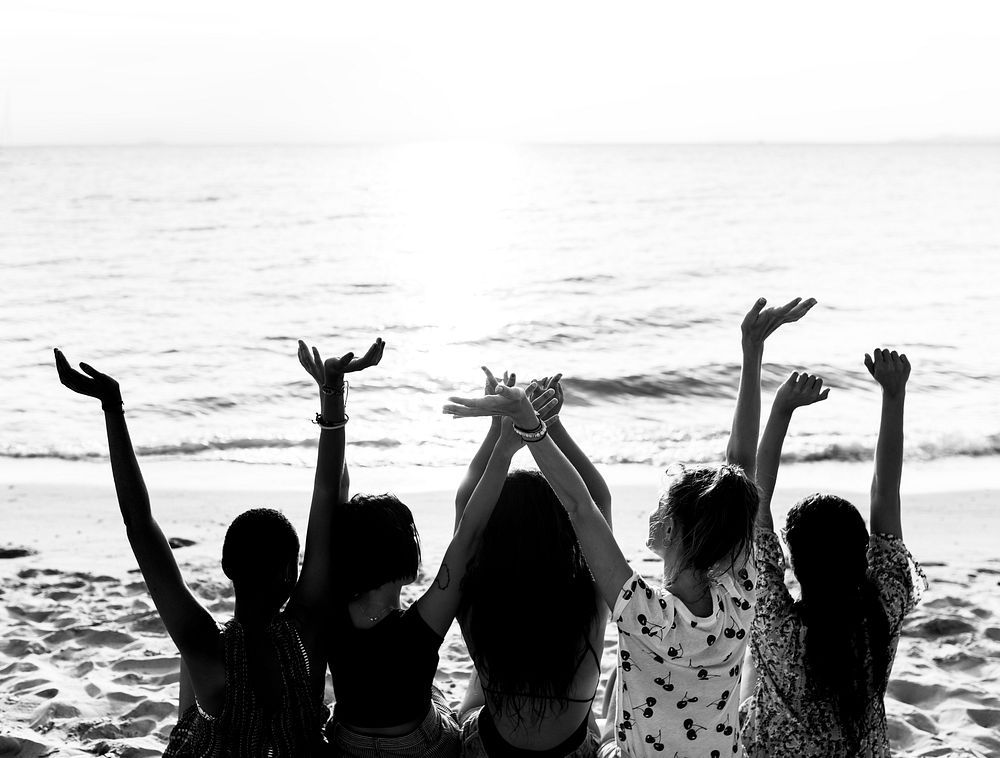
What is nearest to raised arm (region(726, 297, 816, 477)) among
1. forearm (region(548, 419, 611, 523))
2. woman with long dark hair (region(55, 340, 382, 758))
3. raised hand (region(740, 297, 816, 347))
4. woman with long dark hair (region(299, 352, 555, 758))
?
raised hand (region(740, 297, 816, 347))

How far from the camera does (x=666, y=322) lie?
59.5ft

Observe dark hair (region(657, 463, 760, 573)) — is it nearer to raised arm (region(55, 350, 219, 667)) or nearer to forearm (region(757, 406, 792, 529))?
forearm (region(757, 406, 792, 529))

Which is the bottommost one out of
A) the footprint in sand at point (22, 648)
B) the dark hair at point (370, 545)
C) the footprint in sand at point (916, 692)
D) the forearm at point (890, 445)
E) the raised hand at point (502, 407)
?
the footprint in sand at point (916, 692)

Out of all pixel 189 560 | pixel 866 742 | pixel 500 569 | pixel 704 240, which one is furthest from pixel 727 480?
pixel 704 240

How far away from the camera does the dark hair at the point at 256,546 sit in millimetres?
2479

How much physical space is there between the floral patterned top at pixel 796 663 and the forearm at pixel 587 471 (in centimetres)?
48

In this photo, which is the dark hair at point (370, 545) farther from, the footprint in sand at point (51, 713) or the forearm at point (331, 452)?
the footprint in sand at point (51, 713)

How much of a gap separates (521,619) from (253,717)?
76 cm

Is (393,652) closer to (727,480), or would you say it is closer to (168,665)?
(727,480)

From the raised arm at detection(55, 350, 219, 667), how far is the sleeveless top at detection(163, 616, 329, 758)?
79 millimetres

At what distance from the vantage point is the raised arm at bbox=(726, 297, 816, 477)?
119 inches

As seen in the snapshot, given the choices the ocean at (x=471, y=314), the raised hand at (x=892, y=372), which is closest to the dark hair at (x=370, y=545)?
the raised hand at (x=892, y=372)

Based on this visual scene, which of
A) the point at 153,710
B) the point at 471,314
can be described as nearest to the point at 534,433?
the point at 153,710

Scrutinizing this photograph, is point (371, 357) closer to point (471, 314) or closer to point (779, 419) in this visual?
point (779, 419)
